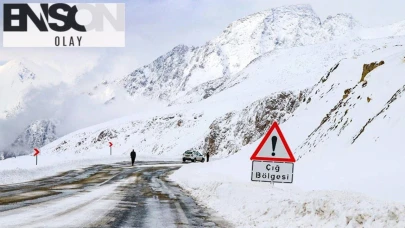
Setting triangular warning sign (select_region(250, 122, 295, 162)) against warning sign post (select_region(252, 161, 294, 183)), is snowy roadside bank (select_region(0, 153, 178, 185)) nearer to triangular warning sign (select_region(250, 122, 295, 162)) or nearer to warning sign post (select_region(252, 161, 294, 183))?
warning sign post (select_region(252, 161, 294, 183))

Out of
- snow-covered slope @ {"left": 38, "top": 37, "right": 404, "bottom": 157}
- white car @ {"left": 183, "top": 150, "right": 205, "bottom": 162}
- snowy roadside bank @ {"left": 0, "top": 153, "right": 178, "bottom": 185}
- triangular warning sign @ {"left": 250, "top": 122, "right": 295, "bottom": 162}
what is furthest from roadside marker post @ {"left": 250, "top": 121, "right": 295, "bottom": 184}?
snow-covered slope @ {"left": 38, "top": 37, "right": 404, "bottom": 157}

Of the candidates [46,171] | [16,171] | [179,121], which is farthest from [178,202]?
[179,121]

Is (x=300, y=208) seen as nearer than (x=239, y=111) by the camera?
Yes

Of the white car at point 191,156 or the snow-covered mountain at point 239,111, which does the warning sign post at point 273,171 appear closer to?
the white car at point 191,156

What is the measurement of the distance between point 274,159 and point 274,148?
26cm

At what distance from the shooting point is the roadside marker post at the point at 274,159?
11320 millimetres

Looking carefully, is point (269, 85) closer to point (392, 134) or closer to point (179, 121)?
point (179, 121)

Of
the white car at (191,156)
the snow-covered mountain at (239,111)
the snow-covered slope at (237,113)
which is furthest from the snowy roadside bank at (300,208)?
the snow-covered slope at (237,113)

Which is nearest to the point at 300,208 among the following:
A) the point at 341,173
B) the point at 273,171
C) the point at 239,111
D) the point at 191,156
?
the point at 273,171

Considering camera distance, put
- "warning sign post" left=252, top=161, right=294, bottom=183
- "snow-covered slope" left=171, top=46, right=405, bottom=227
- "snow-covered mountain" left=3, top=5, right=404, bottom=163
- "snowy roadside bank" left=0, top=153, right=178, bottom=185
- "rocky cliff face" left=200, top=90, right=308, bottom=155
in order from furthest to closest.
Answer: "snow-covered mountain" left=3, top=5, right=404, bottom=163, "rocky cliff face" left=200, top=90, right=308, bottom=155, "snowy roadside bank" left=0, top=153, right=178, bottom=185, "warning sign post" left=252, top=161, right=294, bottom=183, "snow-covered slope" left=171, top=46, right=405, bottom=227

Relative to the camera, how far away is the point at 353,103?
25109mm

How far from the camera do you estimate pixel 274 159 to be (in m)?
11.4

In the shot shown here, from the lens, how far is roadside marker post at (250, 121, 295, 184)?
1132cm

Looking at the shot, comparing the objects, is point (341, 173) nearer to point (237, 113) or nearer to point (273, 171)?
point (273, 171)
